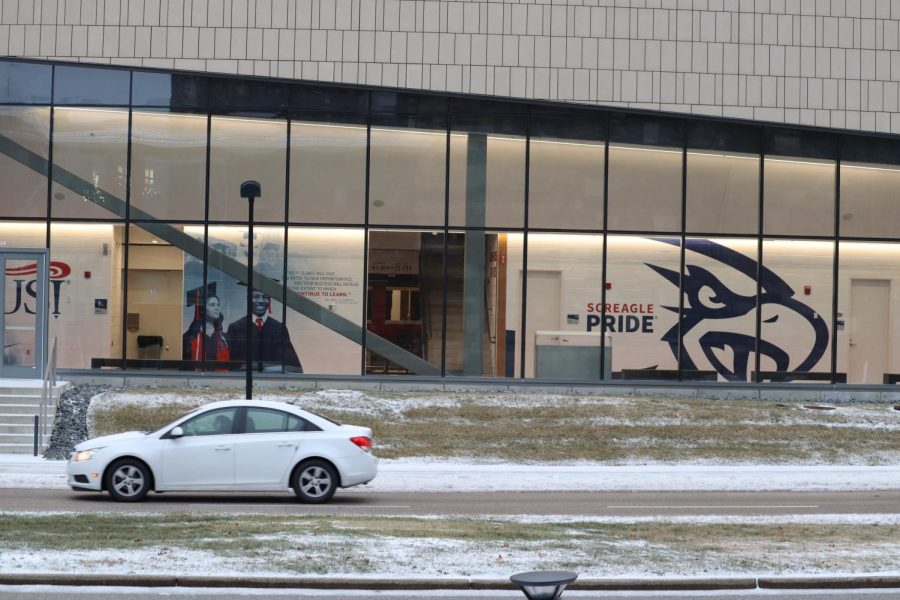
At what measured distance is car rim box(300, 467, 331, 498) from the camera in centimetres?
1712

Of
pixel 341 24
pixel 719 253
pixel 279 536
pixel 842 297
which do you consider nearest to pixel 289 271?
pixel 341 24

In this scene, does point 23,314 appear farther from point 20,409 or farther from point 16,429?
point 16,429

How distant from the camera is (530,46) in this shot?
28453mm

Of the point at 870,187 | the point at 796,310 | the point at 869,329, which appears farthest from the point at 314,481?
the point at 870,187

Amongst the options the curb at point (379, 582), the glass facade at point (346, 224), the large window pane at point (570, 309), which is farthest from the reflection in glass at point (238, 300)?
the curb at point (379, 582)

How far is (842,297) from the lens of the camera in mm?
29750

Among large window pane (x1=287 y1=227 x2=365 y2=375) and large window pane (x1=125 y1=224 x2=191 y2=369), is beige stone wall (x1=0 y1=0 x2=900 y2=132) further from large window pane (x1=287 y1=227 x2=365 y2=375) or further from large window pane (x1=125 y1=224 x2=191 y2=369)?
large window pane (x1=125 y1=224 x2=191 y2=369)

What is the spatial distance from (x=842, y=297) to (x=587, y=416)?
8.24m

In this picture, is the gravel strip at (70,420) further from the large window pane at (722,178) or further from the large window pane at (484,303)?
the large window pane at (722,178)

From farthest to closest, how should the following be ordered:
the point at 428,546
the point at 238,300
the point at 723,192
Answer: the point at 723,192, the point at 238,300, the point at 428,546

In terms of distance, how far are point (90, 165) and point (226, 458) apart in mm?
13827

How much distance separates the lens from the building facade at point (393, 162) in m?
28.3

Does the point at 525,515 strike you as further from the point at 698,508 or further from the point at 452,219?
the point at 452,219

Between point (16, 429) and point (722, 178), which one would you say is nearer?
point (16, 429)
